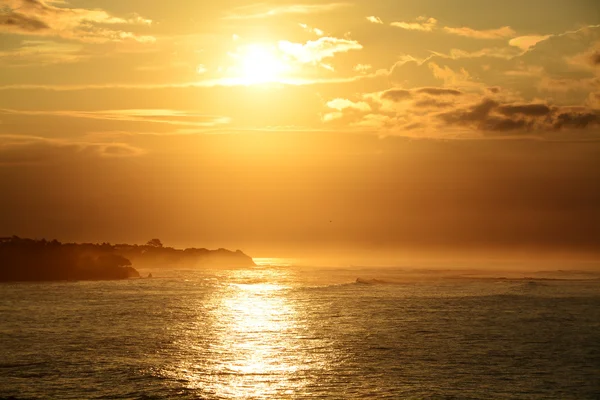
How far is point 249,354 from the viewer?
158ft

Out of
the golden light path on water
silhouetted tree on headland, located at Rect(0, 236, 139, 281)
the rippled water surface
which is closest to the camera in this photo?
the rippled water surface

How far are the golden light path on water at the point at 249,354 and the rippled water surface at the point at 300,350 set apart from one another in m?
0.12

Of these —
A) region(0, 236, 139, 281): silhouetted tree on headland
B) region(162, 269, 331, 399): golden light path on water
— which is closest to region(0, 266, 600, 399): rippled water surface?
region(162, 269, 331, 399): golden light path on water

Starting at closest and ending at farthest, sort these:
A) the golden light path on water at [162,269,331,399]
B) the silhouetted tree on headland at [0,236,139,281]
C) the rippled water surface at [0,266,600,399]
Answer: the rippled water surface at [0,266,600,399]
the golden light path on water at [162,269,331,399]
the silhouetted tree on headland at [0,236,139,281]

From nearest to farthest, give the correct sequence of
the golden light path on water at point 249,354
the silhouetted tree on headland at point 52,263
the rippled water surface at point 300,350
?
the rippled water surface at point 300,350 → the golden light path on water at point 249,354 → the silhouetted tree on headland at point 52,263

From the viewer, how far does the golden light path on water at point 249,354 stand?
37.1 m

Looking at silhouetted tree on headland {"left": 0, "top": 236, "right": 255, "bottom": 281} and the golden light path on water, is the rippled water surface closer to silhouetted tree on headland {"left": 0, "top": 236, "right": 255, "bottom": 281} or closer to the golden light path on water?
the golden light path on water

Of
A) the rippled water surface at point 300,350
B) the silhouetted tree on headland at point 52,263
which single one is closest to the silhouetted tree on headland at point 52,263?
the silhouetted tree on headland at point 52,263

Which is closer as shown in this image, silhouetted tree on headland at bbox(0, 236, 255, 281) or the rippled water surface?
the rippled water surface

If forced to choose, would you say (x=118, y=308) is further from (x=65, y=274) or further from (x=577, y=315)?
(x=65, y=274)

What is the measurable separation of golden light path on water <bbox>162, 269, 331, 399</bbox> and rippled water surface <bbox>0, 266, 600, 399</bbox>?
119mm

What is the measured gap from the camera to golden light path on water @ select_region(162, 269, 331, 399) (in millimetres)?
37094

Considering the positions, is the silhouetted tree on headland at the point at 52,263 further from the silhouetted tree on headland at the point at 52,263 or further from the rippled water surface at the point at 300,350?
the rippled water surface at the point at 300,350

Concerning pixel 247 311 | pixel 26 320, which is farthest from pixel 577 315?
pixel 26 320
